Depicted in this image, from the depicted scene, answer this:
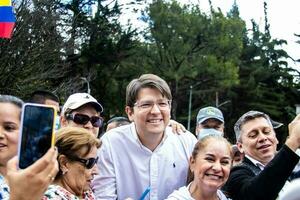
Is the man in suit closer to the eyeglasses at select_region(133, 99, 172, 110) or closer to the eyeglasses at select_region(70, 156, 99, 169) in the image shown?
the eyeglasses at select_region(133, 99, 172, 110)

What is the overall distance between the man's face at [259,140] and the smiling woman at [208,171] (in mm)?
342

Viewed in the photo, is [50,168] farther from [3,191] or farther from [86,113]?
[86,113]

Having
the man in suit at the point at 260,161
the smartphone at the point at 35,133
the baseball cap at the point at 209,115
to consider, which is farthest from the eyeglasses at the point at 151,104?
the baseball cap at the point at 209,115

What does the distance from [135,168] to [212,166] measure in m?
0.51

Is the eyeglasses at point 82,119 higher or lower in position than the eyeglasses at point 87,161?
higher

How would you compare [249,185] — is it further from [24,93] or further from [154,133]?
[24,93]

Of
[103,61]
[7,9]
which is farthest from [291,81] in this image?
[7,9]

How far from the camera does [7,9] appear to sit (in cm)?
716

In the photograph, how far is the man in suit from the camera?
9.21ft

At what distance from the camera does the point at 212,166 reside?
3.16m

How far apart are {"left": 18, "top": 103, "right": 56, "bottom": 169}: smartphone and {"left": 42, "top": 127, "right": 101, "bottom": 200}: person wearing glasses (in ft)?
4.00

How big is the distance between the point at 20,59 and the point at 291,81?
3648 centimetres

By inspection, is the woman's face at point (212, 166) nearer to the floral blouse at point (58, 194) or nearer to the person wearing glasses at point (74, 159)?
the person wearing glasses at point (74, 159)

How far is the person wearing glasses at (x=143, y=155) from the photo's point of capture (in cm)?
334
